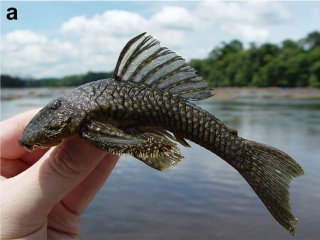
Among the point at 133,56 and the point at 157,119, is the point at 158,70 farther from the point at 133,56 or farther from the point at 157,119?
the point at 157,119

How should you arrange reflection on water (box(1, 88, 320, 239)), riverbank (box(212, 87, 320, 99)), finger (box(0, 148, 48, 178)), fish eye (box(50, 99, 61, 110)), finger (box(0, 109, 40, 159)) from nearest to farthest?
fish eye (box(50, 99, 61, 110)), finger (box(0, 109, 40, 159)), finger (box(0, 148, 48, 178)), reflection on water (box(1, 88, 320, 239)), riverbank (box(212, 87, 320, 99))

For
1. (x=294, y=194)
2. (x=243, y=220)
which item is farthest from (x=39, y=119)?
(x=294, y=194)

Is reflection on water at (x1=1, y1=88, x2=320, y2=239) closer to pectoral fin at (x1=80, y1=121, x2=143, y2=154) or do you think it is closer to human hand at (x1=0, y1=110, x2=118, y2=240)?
human hand at (x1=0, y1=110, x2=118, y2=240)

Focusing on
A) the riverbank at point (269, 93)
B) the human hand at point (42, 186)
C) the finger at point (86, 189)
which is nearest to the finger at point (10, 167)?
the finger at point (86, 189)

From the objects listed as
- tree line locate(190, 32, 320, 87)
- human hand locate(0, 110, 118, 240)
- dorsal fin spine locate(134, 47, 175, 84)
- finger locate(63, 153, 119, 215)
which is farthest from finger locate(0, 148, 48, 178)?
tree line locate(190, 32, 320, 87)

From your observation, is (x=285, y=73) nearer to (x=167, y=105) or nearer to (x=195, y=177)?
(x=195, y=177)

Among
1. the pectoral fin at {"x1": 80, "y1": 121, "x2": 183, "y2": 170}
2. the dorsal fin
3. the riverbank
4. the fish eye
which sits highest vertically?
the dorsal fin

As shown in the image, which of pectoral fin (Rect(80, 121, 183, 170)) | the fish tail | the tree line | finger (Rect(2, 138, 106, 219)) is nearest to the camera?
pectoral fin (Rect(80, 121, 183, 170))

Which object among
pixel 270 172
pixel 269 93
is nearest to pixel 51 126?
pixel 270 172
